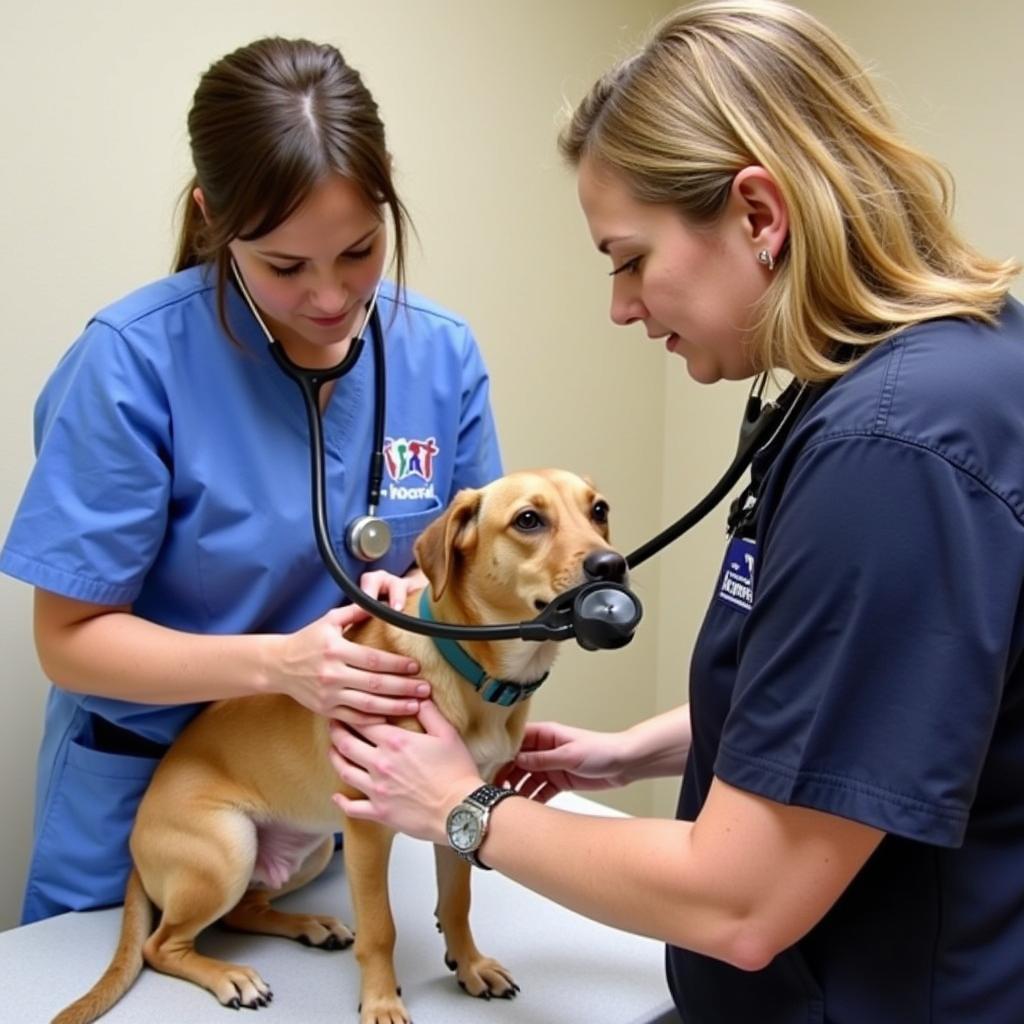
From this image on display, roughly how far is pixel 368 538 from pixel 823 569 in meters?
0.69

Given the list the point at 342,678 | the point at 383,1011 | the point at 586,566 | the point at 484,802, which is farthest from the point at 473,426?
the point at 383,1011

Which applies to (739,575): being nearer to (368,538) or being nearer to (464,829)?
(464,829)

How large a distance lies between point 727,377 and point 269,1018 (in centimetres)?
83

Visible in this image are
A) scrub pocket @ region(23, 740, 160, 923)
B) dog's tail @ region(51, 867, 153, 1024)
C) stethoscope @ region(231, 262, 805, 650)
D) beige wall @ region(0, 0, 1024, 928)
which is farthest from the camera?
beige wall @ region(0, 0, 1024, 928)

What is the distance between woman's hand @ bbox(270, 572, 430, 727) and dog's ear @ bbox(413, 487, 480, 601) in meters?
0.10

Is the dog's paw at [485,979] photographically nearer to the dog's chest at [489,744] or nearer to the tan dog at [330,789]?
the tan dog at [330,789]

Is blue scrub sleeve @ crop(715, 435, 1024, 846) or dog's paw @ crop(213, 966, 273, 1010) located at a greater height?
blue scrub sleeve @ crop(715, 435, 1024, 846)

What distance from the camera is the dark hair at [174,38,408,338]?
1.11 meters

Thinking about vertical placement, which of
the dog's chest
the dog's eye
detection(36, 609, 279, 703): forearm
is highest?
the dog's eye

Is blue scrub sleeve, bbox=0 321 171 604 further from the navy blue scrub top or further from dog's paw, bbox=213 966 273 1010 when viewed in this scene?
the navy blue scrub top

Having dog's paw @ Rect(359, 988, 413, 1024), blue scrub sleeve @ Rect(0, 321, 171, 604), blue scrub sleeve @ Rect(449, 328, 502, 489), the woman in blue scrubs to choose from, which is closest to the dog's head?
the woman in blue scrubs

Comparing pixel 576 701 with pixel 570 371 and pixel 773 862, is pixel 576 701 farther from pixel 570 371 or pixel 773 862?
pixel 773 862

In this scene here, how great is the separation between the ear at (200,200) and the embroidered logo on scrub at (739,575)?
→ 2.36 feet

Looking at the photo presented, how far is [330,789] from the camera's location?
128 centimetres
